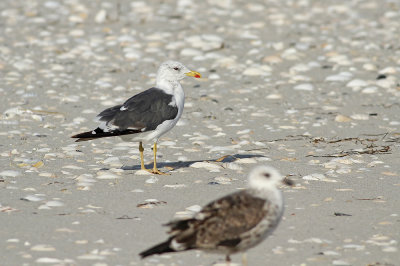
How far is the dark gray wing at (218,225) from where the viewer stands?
18.1 feet

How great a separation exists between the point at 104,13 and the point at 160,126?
9844 millimetres

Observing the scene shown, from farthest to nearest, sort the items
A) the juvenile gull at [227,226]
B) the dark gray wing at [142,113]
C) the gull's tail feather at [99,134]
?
the dark gray wing at [142,113] → the gull's tail feather at [99,134] → the juvenile gull at [227,226]

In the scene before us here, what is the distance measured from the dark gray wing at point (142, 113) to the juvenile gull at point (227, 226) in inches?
123

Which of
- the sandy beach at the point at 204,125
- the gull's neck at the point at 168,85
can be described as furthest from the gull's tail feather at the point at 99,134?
the gull's neck at the point at 168,85

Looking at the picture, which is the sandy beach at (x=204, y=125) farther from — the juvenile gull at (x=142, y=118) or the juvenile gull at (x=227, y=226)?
the juvenile gull at (x=227, y=226)

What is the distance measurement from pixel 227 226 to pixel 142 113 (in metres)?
3.43

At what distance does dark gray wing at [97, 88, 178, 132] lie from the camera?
8633 millimetres

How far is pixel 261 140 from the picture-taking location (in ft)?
33.8

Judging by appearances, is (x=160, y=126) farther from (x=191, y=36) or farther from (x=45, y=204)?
(x=191, y=36)

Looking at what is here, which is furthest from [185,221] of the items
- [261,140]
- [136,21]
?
[136,21]

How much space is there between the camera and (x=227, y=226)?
18.1ft

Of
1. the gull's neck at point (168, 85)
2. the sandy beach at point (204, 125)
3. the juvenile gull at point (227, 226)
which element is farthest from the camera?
the gull's neck at point (168, 85)

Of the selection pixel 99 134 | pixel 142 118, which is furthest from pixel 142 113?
pixel 99 134

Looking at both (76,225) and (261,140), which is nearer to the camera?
(76,225)
